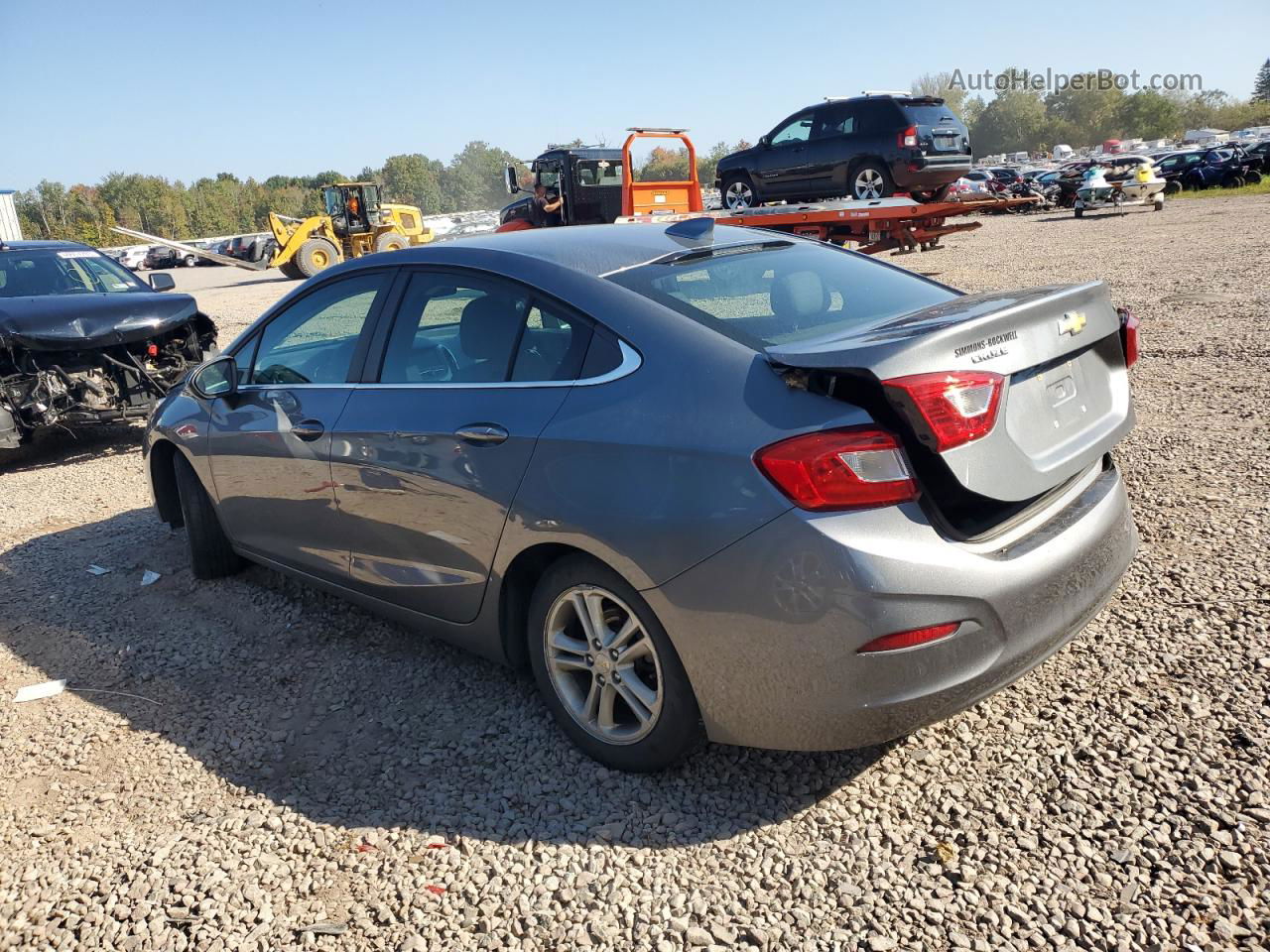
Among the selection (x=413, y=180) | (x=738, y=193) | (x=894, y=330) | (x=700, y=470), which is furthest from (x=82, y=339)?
(x=413, y=180)

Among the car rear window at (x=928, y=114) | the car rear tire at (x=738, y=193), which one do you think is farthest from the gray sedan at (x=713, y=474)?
the car rear tire at (x=738, y=193)

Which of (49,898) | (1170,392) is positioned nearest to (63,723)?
(49,898)

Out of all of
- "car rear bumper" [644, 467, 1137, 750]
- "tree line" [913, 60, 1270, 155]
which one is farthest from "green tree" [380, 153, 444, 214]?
"car rear bumper" [644, 467, 1137, 750]

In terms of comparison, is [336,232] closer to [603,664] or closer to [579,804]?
[603,664]

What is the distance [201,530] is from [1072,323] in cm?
402

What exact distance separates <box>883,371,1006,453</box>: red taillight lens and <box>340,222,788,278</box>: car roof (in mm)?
1178

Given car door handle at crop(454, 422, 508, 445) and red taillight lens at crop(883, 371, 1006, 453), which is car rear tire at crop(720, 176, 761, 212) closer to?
car door handle at crop(454, 422, 508, 445)

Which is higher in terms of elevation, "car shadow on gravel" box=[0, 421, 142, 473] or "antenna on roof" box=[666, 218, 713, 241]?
"antenna on roof" box=[666, 218, 713, 241]

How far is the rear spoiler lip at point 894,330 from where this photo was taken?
2375 millimetres

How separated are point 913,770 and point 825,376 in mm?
1275

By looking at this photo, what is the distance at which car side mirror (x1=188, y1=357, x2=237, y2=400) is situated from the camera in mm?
4223

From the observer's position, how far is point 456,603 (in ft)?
10.8

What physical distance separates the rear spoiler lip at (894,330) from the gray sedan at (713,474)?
1 cm

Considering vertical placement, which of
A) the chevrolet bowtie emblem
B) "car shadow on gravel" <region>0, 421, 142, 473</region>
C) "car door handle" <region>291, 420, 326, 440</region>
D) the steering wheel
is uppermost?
the chevrolet bowtie emblem
